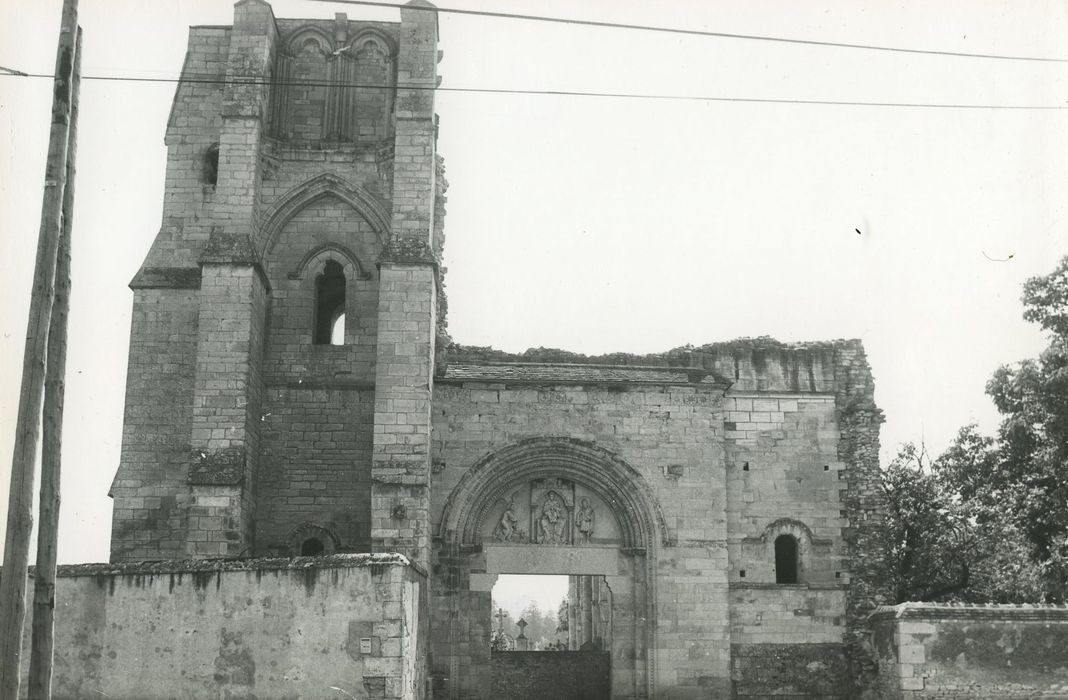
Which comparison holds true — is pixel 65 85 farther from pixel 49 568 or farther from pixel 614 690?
pixel 614 690

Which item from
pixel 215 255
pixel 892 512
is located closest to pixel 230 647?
pixel 215 255

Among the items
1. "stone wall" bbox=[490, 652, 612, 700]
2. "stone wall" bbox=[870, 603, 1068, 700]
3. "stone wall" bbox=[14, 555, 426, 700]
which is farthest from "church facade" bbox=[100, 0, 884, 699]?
"stone wall" bbox=[490, 652, 612, 700]

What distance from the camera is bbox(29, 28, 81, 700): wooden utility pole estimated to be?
32.9 ft

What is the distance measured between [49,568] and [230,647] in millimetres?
3326

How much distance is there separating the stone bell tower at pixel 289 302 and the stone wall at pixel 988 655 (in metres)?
7.25

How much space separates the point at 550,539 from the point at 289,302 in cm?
578

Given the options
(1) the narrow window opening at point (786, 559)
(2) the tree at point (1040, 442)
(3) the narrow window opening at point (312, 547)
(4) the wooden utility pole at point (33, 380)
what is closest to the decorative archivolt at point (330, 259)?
(3) the narrow window opening at point (312, 547)

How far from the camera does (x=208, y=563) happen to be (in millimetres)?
13367

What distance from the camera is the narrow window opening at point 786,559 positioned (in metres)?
19.8

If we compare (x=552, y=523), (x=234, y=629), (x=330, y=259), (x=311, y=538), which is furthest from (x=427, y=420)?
(x=234, y=629)

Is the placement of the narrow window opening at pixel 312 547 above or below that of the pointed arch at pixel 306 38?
below

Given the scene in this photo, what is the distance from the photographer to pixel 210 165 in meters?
20.1

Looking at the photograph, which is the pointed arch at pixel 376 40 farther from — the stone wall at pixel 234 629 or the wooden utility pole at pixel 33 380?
the stone wall at pixel 234 629

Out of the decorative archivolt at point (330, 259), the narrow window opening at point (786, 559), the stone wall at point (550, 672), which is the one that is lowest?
the stone wall at point (550, 672)
